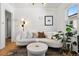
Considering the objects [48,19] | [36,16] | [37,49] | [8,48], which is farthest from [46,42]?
[8,48]

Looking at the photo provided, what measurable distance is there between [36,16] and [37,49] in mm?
821

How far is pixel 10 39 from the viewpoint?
2490mm

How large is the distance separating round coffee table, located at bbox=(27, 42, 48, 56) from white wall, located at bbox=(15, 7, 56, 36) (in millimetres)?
383

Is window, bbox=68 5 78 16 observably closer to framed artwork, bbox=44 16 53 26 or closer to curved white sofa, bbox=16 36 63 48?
framed artwork, bbox=44 16 53 26

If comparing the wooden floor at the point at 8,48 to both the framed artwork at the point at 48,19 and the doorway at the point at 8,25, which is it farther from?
the framed artwork at the point at 48,19

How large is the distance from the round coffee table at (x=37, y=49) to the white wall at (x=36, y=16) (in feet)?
1.26

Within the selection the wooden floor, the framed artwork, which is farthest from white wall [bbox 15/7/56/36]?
the wooden floor

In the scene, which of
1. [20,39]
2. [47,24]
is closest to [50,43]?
[47,24]

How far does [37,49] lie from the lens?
7.47 feet

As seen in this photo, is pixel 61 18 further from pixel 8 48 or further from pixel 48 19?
pixel 8 48

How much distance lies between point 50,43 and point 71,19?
0.77 metres

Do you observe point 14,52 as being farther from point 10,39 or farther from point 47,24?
point 47,24

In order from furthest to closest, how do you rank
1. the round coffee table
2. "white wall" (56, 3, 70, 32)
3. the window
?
"white wall" (56, 3, 70, 32) < the window < the round coffee table

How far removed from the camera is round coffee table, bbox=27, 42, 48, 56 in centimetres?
223
